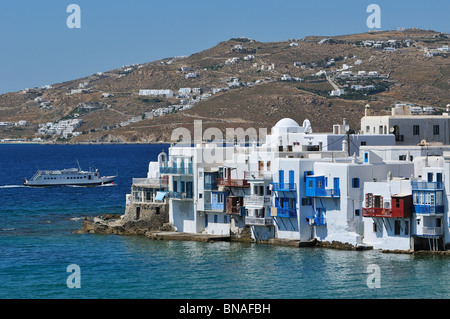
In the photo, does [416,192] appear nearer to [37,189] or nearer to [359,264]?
[359,264]

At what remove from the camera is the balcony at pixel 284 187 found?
49.7 m

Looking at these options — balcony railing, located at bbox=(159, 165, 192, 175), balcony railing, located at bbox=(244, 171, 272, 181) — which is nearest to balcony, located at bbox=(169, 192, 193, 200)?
balcony railing, located at bbox=(159, 165, 192, 175)

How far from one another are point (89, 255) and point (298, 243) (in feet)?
37.5

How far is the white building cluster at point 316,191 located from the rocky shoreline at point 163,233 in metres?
0.33

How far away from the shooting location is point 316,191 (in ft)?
160

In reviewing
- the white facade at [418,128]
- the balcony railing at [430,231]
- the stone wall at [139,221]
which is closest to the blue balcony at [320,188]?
the balcony railing at [430,231]

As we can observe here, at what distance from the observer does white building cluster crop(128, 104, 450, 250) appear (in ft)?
151

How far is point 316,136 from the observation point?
59.4 meters

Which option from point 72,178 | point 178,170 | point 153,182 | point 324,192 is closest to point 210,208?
point 178,170

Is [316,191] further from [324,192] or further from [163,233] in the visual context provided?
[163,233]

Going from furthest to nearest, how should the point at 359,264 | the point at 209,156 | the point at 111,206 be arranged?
the point at 111,206 < the point at 209,156 < the point at 359,264

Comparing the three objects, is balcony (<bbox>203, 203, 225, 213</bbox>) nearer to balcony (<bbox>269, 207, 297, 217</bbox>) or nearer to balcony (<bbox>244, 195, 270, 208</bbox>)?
balcony (<bbox>244, 195, 270, 208</bbox>)

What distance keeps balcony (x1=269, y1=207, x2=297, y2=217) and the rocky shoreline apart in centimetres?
136
